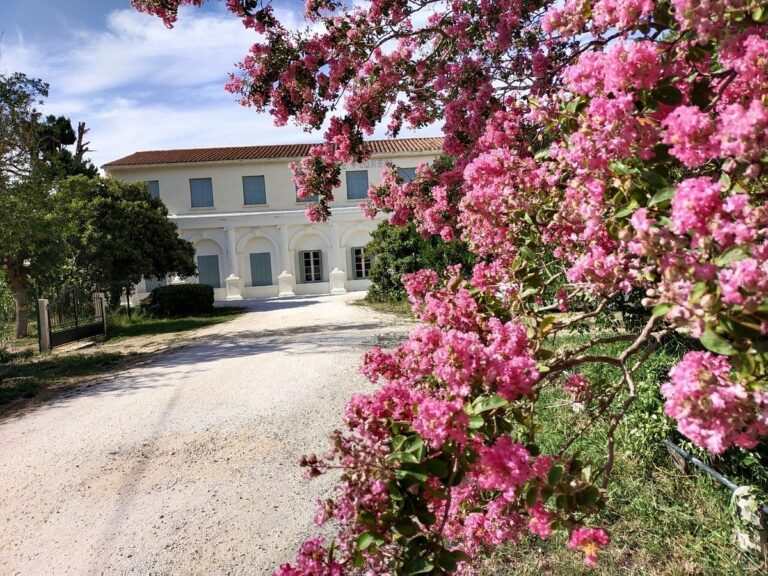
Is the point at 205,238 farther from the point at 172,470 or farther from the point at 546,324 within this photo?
the point at 546,324

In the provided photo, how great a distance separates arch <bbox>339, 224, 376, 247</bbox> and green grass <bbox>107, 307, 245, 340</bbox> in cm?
828

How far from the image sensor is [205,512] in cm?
346

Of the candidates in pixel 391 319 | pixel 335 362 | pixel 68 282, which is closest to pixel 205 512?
pixel 335 362

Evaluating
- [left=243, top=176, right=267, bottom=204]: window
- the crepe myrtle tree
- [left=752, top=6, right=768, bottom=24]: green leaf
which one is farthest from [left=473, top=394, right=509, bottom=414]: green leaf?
[left=243, top=176, right=267, bottom=204]: window

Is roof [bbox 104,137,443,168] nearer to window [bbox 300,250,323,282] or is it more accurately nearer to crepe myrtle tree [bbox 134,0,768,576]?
window [bbox 300,250,323,282]

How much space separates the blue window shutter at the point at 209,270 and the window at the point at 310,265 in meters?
3.88

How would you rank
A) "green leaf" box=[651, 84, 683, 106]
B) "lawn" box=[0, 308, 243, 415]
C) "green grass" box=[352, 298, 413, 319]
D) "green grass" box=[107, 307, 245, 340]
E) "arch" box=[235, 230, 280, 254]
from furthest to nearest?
"arch" box=[235, 230, 280, 254]
"green grass" box=[352, 298, 413, 319]
"green grass" box=[107, 307, 245, 340]
"lawn" box=[0, 308, 243, 415]
"green leaf" box=[651, 84, 683, 106]

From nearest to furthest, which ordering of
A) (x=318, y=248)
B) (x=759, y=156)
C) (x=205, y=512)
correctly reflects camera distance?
1. (x=759, y=156)
2. (x=205, y=512)
3. (x=318, y=248)

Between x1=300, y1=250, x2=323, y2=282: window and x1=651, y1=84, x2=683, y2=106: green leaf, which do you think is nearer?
x1=651, y1=84, x2=683, y2=106: green leaf

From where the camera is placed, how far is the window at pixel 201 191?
25.9 meters

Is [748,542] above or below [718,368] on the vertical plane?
below

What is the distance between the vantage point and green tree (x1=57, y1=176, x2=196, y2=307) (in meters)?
17.2

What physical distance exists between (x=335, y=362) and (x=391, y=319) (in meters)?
5.21

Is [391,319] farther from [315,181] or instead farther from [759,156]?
[759,156]
